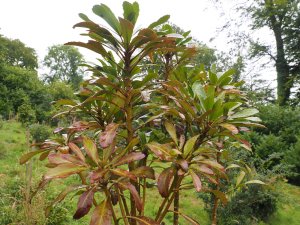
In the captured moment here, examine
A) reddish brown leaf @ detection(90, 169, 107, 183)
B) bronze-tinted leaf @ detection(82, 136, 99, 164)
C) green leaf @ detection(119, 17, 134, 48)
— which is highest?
green leaf @ detection(119, 17, 134, 48)

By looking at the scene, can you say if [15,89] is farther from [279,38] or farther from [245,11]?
[279,38]

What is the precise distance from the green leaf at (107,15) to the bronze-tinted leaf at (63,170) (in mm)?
527

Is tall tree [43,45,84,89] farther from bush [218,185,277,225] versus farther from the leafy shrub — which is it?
bush [218,185,277,225]

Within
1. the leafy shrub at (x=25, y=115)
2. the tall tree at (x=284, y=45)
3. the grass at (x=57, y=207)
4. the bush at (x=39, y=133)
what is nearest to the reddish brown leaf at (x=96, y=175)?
the grass at (x=57, y=207)

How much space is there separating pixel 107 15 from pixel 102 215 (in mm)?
694

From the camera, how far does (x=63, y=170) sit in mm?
953

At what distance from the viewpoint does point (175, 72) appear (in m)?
1.67

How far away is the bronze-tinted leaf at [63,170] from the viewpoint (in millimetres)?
922

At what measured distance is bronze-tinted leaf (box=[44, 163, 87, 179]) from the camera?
3.02 feet

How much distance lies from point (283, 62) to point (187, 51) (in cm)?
1678

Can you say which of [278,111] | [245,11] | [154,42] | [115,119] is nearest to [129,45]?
[154,42]

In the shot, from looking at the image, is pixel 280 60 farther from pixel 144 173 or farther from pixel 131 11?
pixel 144 173

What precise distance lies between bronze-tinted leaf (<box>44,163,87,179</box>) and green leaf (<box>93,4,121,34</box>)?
527 millimetres

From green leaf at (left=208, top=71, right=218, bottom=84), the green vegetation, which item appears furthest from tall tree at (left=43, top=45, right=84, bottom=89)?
green leaf at (left=208, top=71, right=218, bottom=84)
